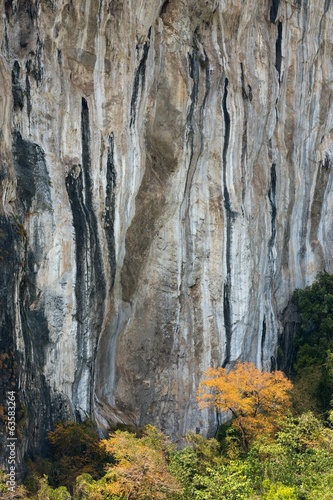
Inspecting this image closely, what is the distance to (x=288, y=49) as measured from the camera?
20.7 meters

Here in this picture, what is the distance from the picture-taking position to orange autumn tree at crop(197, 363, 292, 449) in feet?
54.0

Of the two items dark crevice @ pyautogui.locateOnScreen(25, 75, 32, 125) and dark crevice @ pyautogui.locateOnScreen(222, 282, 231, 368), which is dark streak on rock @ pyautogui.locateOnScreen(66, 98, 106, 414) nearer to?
dark crevice @ pyautogui.locateOnScreen(25, 75, 32, 125)

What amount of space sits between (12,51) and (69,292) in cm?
549

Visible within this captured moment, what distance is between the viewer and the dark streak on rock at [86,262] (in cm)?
1581

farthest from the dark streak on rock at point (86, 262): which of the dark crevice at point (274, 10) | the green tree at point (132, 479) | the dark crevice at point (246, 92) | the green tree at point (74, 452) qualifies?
the dark crevice at point (274, 10)

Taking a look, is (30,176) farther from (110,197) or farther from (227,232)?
(227,232)

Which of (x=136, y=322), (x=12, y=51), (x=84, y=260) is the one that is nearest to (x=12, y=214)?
(x=84, y=260)

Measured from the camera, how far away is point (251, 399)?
16609 millimetres

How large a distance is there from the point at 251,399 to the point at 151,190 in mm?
5818

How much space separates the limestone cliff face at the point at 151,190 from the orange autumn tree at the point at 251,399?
181 centimetres

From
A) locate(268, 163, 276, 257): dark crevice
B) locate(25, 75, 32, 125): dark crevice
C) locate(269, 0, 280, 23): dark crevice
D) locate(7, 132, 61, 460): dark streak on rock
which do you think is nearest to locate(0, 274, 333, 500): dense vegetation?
locate(7, 132, 61, 460): dark streak on rock

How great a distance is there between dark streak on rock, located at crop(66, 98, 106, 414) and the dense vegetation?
6.10 ft

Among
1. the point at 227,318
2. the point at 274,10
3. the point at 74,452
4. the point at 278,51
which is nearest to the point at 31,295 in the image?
the point at 74,452

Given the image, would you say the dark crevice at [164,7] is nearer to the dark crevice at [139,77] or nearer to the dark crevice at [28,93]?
the dark crevice at [139,77]
